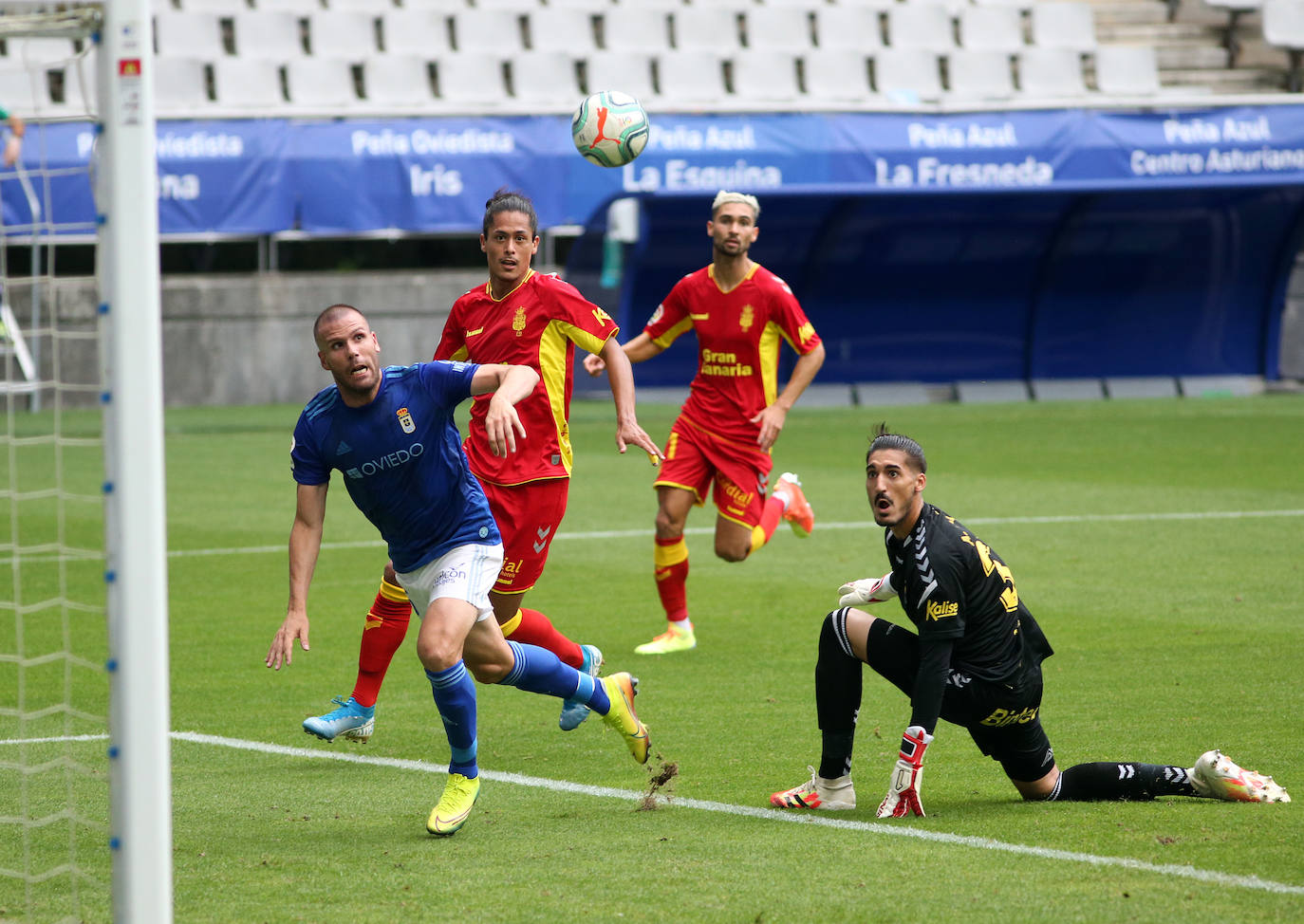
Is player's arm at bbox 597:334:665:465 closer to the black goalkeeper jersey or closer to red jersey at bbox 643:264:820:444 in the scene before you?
the black goalkeeper jersey

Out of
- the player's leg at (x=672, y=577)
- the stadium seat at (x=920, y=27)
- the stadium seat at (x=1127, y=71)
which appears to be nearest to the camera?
the player's leg at (x=672, y=577)

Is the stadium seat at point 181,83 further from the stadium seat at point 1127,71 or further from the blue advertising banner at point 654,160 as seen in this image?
the stadium seat at point 1127,71

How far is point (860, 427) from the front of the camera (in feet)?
62.1

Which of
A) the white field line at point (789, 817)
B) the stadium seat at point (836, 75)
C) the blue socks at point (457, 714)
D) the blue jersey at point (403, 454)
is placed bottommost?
the white field line at point (789, 817)

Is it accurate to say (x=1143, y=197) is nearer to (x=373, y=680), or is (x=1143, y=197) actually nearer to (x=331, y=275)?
(x=331, y=275)

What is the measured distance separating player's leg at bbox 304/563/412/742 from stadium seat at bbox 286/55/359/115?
1753 cm

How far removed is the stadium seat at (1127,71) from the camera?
25766 mm

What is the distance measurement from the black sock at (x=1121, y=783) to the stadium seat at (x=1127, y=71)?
22230 mm

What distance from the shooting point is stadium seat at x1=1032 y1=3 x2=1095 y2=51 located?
2647 centimetres

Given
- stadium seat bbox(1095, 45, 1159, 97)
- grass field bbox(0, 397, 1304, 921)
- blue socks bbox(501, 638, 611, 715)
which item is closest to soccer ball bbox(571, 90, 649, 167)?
grass field bbox(0, 397, 1304, 921)

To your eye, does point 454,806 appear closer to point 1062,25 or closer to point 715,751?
point 715,751

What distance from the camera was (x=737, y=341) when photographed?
29.0 ft

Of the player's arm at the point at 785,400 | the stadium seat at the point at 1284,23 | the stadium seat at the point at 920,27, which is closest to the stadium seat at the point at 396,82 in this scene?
the stadium seat at the point at 920,27

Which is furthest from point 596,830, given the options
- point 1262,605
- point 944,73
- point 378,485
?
point 944,73
